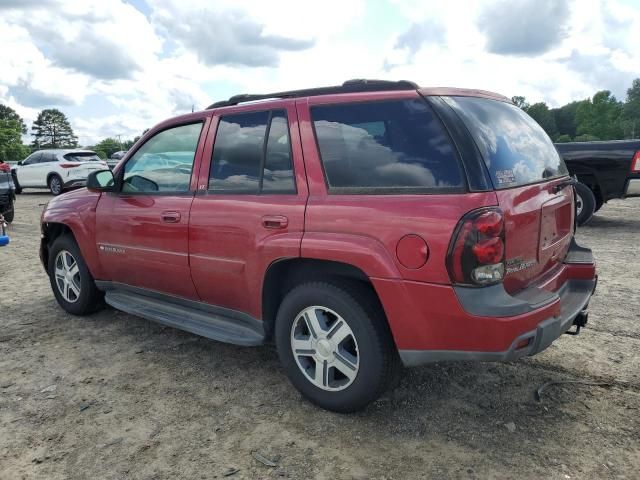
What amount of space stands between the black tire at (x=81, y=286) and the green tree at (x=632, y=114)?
108676mm

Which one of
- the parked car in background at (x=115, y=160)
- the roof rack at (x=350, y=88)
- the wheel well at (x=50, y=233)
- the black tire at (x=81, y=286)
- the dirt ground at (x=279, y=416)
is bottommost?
the dirt ground at (x=279, y=416)

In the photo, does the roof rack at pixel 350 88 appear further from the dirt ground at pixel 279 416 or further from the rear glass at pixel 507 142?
the dirt ground at pixel 279 416

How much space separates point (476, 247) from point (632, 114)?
129m

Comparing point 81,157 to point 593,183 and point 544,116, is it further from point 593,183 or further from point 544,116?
point 544,116

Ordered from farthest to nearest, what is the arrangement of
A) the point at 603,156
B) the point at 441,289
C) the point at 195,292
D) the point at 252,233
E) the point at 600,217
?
the point at 600,217, the point at 603,156, the point at 195,292, the point at 252,233, the point at 441,289

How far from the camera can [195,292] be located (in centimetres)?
378

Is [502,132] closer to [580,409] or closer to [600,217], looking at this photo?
[580,409]

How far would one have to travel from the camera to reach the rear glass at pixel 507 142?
2.69 meters

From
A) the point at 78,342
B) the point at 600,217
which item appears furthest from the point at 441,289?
the point at 600,217

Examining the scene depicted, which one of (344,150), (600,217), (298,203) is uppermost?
(344,150)

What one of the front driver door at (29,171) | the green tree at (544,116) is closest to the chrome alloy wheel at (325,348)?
the front driver door at (29,171)

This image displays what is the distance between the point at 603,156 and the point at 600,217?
82.3 inches

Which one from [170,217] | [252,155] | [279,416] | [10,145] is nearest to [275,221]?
[252,155]

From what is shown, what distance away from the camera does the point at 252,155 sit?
3.44m
